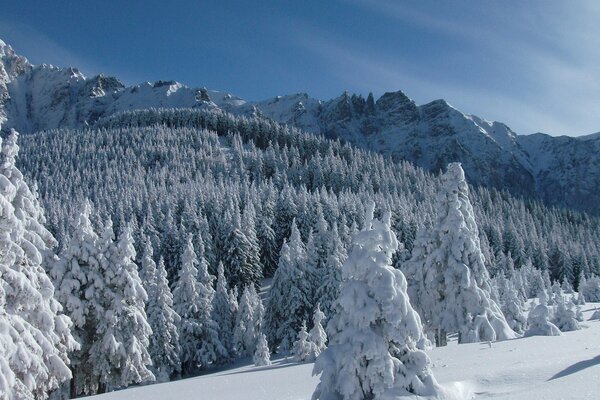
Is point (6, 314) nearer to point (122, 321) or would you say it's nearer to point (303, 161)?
point (122, 321)

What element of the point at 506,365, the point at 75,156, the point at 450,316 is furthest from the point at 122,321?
the point at 75,156

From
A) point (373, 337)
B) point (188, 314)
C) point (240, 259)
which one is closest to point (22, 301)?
point (373, 337)

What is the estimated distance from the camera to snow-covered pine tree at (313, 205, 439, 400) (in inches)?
480

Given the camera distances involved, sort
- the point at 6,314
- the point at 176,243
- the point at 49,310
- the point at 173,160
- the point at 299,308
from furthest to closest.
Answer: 1. the point at 173,160
2. the point at 176,243
3. the point at 299,308
4. the point at 49,310
5. the point at 6,314

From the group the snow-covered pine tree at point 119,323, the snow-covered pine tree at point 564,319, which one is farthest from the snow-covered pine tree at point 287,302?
the snow-covered pine tree at point 564,319

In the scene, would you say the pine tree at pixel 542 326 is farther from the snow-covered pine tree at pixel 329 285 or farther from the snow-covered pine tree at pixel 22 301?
the snow-covered pine tree at pixel 329 285

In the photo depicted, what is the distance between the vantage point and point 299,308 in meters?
46.8

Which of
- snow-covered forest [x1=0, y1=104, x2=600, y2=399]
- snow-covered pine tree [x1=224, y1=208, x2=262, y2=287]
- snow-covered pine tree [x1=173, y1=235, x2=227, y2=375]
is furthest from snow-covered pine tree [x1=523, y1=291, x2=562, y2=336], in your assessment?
A: snow-covered pine tree [x1=224, y1=208, x2=262, y2=287]

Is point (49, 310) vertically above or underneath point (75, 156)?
underneath

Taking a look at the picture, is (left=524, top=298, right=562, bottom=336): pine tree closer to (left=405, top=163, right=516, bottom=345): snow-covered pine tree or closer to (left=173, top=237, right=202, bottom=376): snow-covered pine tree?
(left=405, top=163, right=516, bottom=345): snow-covered pine tree

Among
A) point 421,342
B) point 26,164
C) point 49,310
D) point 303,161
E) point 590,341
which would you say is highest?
point 26,164

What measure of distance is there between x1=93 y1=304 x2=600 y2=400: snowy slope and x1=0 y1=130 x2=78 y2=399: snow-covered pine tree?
3129 mm

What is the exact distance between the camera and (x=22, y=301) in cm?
1844

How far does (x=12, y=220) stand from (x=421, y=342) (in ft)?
48.0
